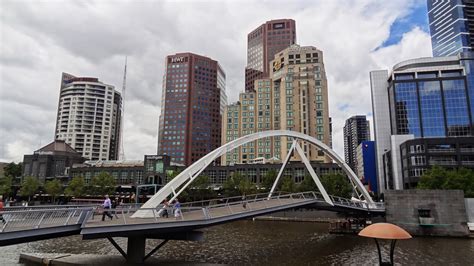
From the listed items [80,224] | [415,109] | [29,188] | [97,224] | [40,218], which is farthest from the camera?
[415,109]

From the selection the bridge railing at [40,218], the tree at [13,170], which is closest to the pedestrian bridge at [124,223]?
the bridge railing at [40,218]

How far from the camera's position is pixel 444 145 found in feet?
269

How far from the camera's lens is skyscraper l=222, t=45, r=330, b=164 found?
116 meters

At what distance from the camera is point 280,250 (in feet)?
95.0

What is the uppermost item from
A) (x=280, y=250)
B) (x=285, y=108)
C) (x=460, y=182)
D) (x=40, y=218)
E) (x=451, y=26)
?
(x=451, y=26)

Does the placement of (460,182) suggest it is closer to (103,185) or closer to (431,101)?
(431,101)

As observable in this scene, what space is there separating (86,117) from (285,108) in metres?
113

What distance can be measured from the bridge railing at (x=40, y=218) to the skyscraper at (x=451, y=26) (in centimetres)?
16405

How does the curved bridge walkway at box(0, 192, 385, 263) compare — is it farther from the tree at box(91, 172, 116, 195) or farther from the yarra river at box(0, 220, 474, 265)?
the tree at box(91, 172, 116, 195)

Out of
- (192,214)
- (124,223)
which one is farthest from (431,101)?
(124,223)

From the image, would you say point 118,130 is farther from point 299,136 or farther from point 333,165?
point 299,136

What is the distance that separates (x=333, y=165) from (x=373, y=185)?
30.8 m

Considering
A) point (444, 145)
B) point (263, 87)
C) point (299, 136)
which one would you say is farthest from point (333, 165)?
point (299, 136)

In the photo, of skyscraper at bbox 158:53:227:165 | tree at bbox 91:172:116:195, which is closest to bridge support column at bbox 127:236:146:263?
tree at bbox 91:172:116:195
